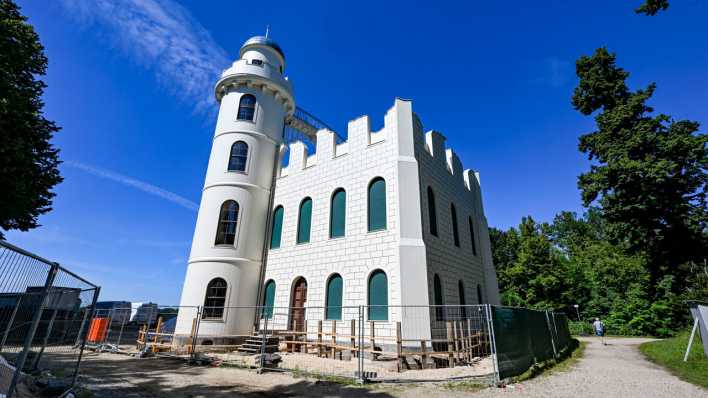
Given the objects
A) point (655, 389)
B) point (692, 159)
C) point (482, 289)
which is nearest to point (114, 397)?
point (655, 389)

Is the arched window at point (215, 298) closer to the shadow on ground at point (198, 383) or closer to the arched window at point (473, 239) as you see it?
the shadow on ground at point (198, 383)

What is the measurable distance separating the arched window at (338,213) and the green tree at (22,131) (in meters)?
13.4

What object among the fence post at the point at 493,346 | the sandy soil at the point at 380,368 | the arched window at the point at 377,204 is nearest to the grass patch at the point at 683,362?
the fence post at the point at 493,346

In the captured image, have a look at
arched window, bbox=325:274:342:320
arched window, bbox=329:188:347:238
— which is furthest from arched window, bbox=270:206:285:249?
arched window, bbox=325:274:342:320

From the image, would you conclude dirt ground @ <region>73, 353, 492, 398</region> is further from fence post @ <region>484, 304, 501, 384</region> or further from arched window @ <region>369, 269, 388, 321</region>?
arched window @ <region>369, 269, 388, 321</region>

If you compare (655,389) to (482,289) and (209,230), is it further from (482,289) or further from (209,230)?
(209,230)

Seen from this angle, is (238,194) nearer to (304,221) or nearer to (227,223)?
(227,223)

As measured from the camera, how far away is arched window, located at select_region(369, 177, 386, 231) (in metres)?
14.1

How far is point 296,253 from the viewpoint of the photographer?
16.4m

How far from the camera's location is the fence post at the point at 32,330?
3666 millimetres

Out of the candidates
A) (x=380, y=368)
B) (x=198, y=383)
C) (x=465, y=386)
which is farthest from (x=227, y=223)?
(x=465, y=386)

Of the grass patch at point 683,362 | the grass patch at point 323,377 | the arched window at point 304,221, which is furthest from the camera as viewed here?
the arched window at point 304,221

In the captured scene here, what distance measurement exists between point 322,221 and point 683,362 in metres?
15.6

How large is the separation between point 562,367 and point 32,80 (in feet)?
87.8
